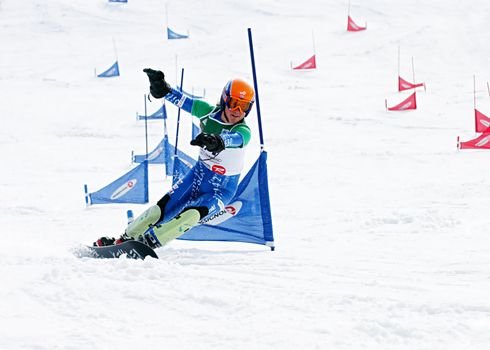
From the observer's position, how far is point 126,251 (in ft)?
16.7

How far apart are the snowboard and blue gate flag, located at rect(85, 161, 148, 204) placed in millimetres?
4388

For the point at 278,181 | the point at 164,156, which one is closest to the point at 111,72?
the point at 164,156

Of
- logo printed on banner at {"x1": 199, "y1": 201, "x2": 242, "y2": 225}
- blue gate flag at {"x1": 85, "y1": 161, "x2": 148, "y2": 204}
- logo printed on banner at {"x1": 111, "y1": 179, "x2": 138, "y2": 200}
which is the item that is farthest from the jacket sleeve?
logo printed on banner at {"x1": 111, "y1": 179, "x2": 138, "y2": 200}

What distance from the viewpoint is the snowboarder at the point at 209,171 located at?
5637 mm

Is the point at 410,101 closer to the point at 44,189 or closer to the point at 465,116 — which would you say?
the point at 465,116

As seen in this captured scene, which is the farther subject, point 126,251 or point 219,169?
point 219,169

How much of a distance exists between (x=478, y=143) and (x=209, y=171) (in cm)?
864

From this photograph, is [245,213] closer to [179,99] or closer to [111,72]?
[179,99]

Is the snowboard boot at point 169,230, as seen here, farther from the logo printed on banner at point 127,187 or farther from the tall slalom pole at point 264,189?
the logo printed on banner at point 127,187

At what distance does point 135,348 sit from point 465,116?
622 inches

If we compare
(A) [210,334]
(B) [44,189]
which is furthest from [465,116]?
(A) [210,334]

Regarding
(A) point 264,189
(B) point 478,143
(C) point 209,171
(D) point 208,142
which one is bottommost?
(B) point 478,143

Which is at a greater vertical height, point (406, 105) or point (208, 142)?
point (208, 142)

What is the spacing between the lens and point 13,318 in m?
3.19
